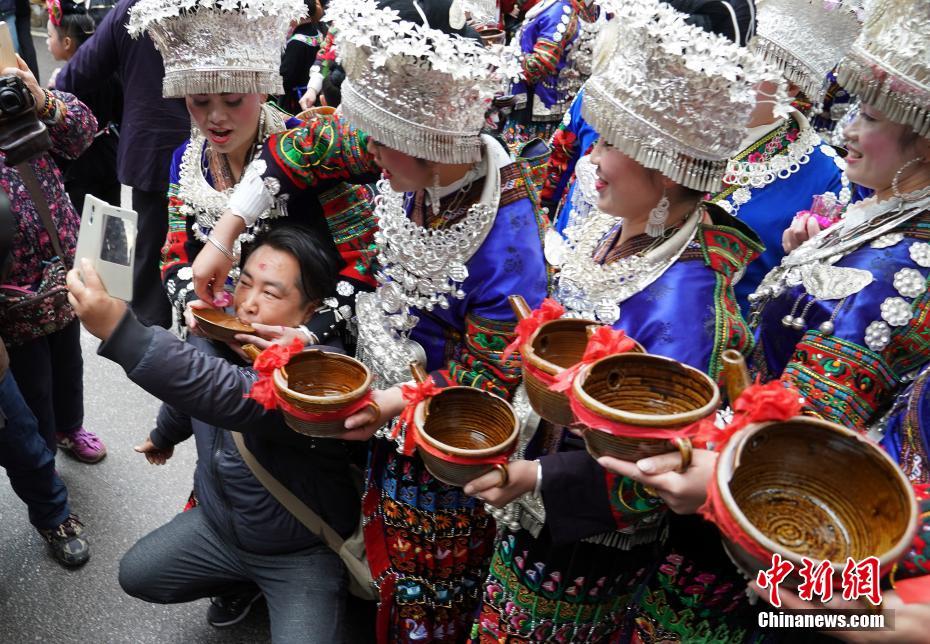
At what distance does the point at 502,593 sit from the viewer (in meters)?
1.62

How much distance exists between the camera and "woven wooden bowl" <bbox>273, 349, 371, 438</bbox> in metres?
1.42

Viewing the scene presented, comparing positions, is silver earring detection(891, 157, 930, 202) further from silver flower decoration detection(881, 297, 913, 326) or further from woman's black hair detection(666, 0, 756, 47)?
woman's black hair detection(666, 0, 756, 47)

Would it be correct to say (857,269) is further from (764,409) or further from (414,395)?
(414,395)

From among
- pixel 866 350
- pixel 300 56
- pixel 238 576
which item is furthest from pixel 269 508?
pixel 300 56

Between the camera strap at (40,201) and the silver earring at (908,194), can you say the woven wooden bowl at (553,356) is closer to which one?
the silver earring at (908,194)

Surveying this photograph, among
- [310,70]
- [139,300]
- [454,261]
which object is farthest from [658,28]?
[310,70]

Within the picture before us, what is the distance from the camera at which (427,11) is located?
4.97 feet

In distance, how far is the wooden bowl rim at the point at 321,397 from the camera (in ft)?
4.61

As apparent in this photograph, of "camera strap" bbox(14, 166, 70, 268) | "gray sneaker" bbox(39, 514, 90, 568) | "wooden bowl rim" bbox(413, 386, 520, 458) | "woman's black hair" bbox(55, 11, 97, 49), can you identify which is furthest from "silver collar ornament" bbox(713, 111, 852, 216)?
"woman's black hair" bbox(55, 11, 97, 49)

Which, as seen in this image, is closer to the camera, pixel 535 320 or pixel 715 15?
pixel 535 320

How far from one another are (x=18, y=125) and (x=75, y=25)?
188cm

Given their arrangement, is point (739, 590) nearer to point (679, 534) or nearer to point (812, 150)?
point (679, 534)

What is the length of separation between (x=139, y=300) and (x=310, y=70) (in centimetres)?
190

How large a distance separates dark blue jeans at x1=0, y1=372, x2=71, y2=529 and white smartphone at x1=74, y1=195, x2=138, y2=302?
840mm
